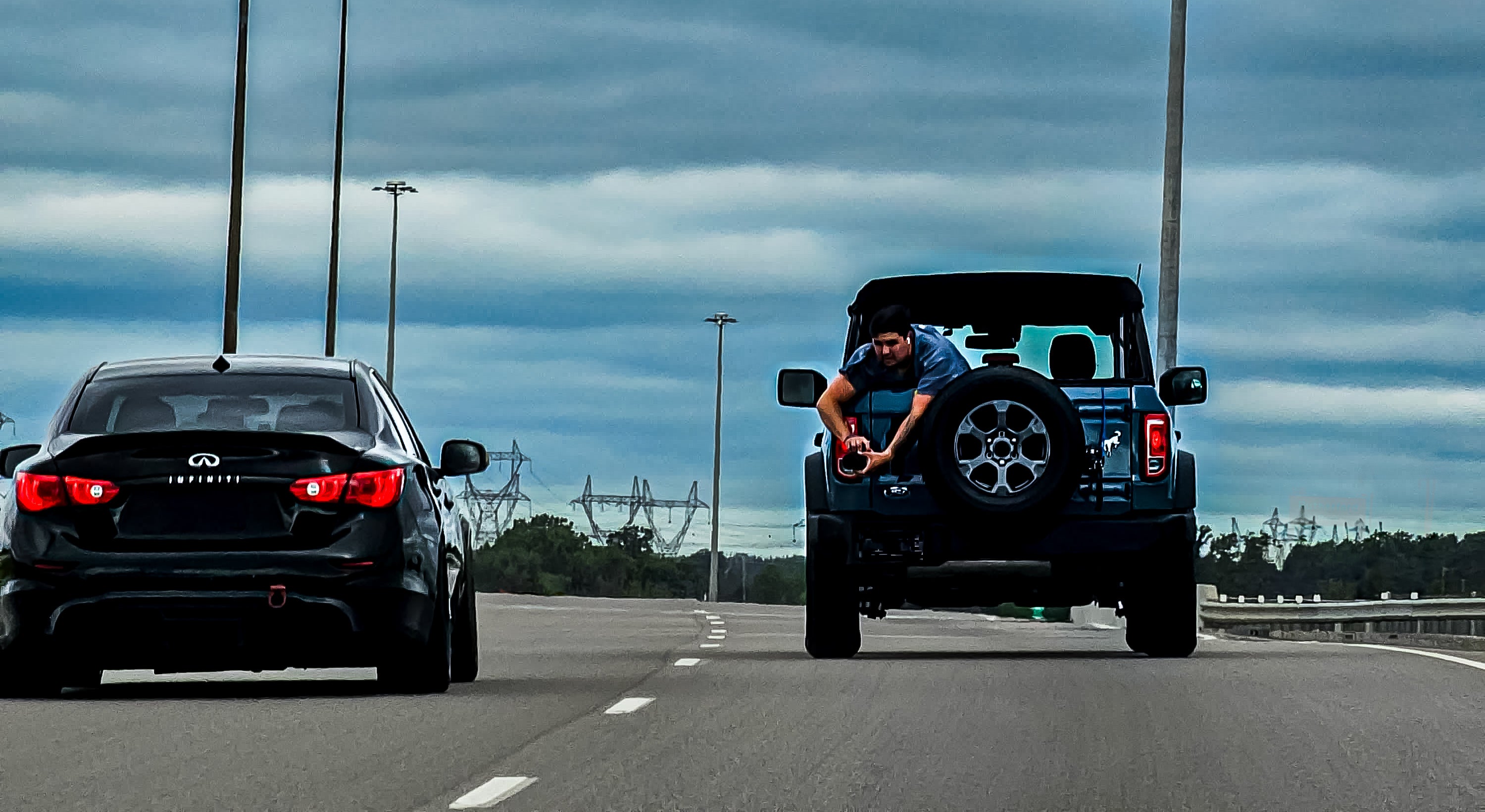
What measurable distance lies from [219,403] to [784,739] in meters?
3.99

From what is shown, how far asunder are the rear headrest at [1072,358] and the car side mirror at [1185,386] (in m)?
0.68

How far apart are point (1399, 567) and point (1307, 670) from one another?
9024 cm

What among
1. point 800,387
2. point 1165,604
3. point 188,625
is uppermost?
point 800,387

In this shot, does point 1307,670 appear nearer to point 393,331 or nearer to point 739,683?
point 739,683

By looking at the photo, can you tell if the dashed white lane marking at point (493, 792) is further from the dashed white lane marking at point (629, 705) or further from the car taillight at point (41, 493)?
the car taillight at point (41, 493)

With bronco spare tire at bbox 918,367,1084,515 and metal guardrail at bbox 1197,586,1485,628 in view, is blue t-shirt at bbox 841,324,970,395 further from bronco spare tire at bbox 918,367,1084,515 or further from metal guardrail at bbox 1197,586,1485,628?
metal guardrail at bbox 1197,586,1485,628

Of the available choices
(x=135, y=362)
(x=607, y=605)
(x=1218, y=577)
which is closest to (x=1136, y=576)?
(x=135, y=362)

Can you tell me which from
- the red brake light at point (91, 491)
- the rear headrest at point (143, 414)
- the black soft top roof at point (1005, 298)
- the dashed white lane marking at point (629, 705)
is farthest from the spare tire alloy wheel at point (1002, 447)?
the red brake light at point (91, 491)

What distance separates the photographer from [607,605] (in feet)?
155

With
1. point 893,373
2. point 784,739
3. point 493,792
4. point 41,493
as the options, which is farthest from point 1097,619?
point 493,792

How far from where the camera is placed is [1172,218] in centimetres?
3322

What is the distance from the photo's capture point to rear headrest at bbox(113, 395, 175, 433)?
42.4 feet

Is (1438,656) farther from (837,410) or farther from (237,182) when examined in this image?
(237,182)

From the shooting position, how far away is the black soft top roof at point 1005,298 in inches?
671
